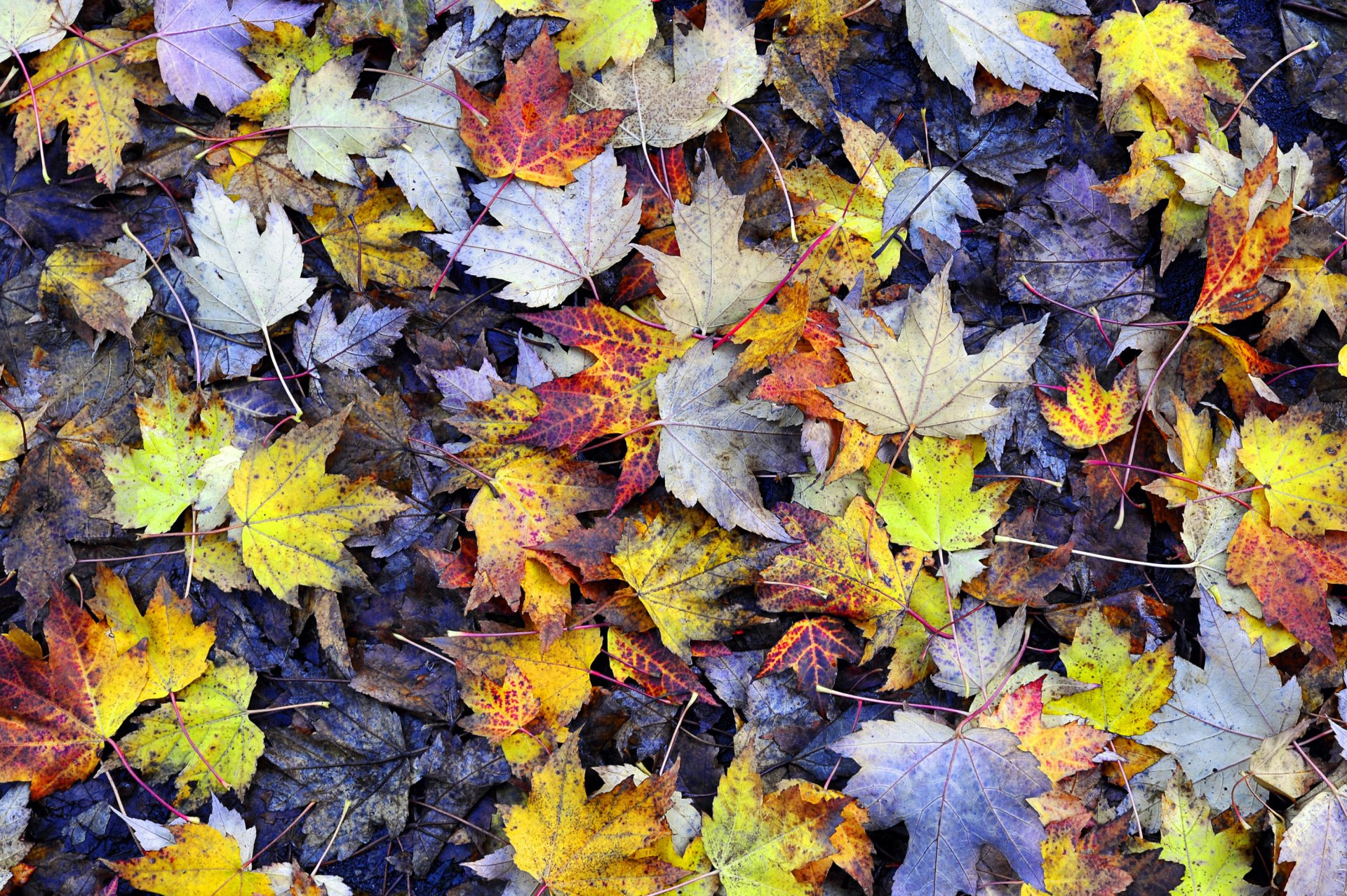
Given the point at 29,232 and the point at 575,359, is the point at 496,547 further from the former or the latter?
the point at 29,232

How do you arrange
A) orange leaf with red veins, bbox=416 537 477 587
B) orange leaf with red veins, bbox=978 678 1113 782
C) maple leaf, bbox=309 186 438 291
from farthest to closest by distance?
maple leaf, bbox=309 186 438 291 < orange leaf with red veins, bbox=416 537 477 587 < orange leaf with red veins, bbox=978 678 1113 782

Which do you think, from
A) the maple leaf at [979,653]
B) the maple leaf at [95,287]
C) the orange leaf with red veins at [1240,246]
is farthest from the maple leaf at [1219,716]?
the maple leaf at [95,287]

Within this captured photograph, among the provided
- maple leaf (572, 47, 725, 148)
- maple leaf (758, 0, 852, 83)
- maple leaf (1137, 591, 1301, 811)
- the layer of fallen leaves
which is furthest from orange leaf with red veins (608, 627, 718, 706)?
maple leaf (758, 0, 852, 83)

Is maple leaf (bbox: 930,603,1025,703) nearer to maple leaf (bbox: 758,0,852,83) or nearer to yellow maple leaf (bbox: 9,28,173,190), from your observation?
maple leaf (bbox: 758,0,852,83)

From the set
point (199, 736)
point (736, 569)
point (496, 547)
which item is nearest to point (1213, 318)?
point (736, 569)

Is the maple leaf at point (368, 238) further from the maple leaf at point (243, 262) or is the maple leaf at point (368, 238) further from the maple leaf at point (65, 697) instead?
the maple leaf at point (65, 697)

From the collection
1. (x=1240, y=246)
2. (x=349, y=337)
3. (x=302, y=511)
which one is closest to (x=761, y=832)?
(x=302, y=511)
